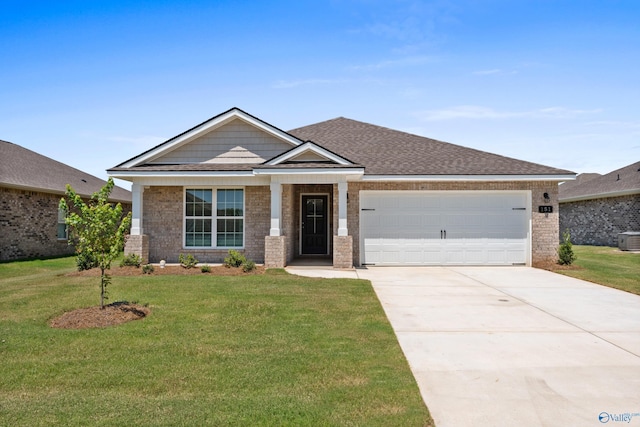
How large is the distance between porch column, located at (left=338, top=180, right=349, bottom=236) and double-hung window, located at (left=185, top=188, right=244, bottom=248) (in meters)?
3.73

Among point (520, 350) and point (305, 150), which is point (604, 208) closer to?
point (305, 150)

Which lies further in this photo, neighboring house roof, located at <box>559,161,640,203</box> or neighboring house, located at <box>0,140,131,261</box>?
neighboring house roof, located at <box>559,161,640,203</box>

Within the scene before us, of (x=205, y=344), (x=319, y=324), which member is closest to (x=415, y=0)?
(x=319, y=324)

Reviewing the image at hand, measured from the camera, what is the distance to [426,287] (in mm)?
10109

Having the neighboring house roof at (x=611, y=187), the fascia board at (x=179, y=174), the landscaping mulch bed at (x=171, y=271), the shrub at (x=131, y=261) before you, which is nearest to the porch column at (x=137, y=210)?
the fascia board at (x=179, y=174)

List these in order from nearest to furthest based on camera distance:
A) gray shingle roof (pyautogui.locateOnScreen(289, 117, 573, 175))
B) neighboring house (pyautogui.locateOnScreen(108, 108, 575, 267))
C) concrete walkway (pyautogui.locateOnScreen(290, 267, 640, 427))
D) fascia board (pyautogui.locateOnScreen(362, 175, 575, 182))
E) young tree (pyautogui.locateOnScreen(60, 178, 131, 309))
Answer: concrete walkway (pyautogui.locateOnScreen(290, 267, 640, 427)) → young tree (pyautogui.locateOnScreen(60, 178, 131, 309)) → fascia board (pyautogui.locateOnScreen(362, 175, 575, 182)) → neighboring house (pyautogui.locateOnScreen(108, 108, 575, 267)) → gray shingle roof (pyautogui.locateOnScreen(289, 117, 573, 175))

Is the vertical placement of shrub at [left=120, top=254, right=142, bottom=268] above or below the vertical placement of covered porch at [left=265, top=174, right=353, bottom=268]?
below

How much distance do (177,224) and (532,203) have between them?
12.9 meters

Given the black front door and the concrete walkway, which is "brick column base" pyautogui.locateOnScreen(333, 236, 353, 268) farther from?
the black front door

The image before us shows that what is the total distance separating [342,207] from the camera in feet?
43.8

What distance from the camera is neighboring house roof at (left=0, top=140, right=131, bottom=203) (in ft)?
53.3

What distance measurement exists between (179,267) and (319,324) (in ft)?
27.0

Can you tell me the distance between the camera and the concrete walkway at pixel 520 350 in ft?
12.5

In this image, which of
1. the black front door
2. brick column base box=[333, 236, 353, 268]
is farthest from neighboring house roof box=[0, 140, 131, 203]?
brick column base box=[333, 236, 353, 268]
